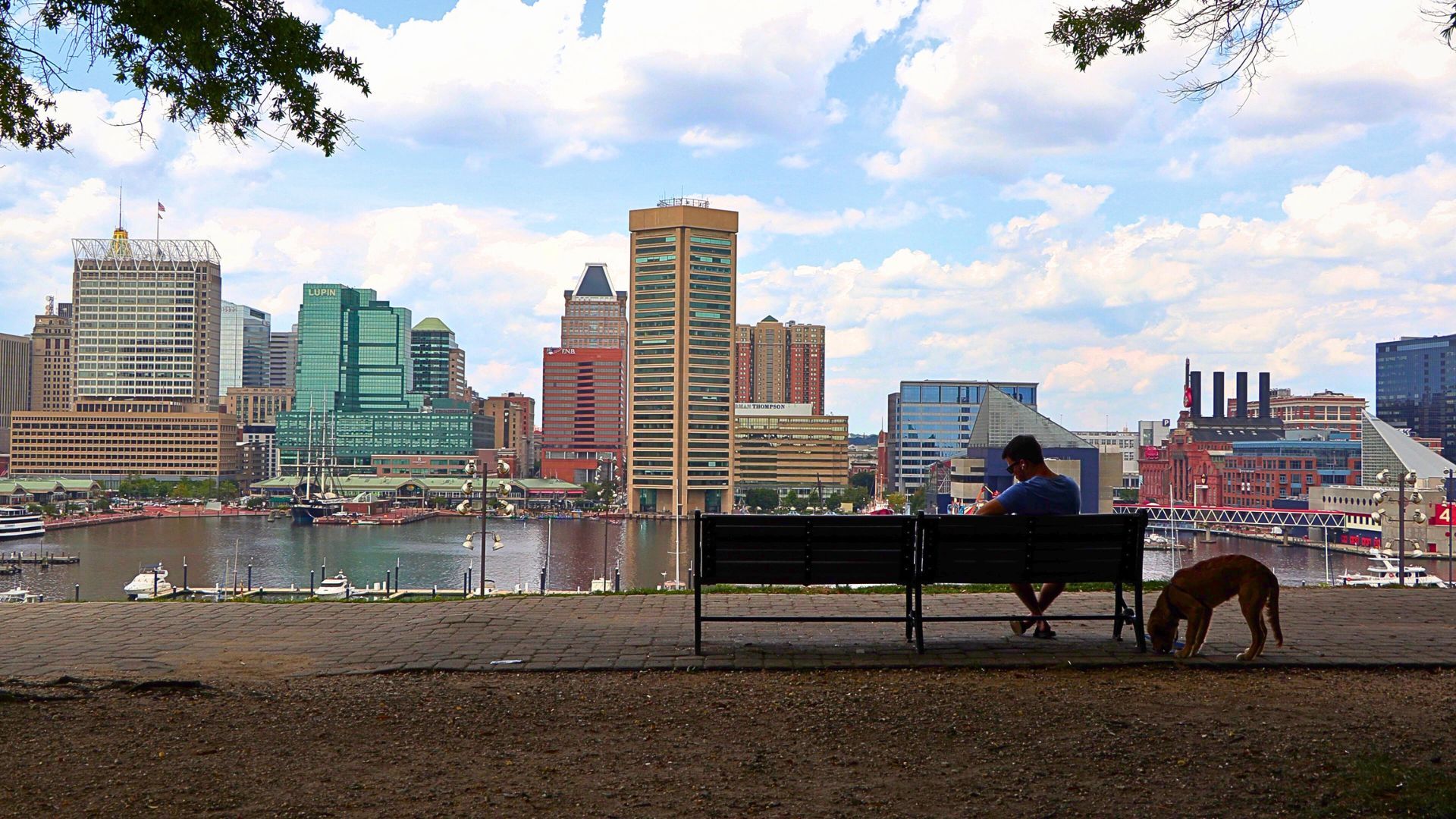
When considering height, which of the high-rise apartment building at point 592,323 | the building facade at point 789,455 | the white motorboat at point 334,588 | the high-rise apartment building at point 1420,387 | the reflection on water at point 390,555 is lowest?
the reflection on water at point 390,555

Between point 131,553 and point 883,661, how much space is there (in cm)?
6240

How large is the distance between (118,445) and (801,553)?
12682 cm

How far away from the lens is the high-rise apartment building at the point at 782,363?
175 metres

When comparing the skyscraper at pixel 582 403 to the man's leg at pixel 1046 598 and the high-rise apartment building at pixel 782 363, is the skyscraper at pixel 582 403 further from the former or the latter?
the man's leg at pixel 1046 598

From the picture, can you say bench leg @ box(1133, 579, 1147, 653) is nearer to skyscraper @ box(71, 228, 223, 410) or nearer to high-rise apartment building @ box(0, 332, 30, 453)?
skyscraper @ box(71, 228, 223, 410)

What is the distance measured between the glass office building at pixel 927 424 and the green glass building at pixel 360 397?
163 ft

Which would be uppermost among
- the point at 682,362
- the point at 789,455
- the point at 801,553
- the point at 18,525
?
the point at 682,362

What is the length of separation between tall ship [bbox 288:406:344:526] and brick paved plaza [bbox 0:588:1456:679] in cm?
8408

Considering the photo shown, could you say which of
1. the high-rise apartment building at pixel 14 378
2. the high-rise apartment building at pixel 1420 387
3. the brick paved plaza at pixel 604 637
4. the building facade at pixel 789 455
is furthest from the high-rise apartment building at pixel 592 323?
the brick paved plaza at pixel 604 637

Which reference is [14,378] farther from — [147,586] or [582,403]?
[147,586]

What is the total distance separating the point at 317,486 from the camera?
10431 centimetres

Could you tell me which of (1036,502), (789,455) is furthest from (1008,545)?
(789,455)

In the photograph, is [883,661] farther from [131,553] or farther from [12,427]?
[12,427]

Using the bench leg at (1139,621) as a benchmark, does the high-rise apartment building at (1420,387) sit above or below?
above
